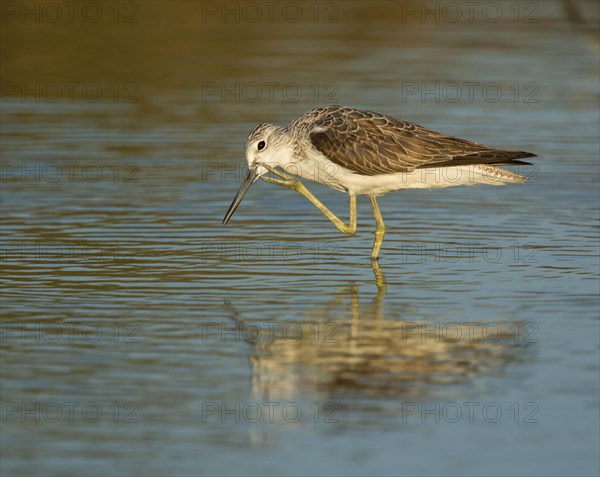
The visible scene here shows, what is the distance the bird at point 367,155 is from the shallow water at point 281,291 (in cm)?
68

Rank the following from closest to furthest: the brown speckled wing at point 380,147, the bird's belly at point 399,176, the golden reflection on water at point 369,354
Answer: the golden reflection on water at point 369,354 → the brown speckled wing at point 380,147 → the bird's belly at point 399,176

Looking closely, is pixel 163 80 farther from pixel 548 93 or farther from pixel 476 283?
pixel 476 283

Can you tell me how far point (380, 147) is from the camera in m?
13.4

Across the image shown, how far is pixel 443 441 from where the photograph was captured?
26.9 feet

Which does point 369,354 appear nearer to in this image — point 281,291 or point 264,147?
point 281,291

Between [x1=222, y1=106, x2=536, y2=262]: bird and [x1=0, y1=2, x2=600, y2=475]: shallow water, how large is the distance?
0.68 m

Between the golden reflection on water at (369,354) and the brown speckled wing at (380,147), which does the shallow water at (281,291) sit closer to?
the golden reflection on water at (369,354)

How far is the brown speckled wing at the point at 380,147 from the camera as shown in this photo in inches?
520

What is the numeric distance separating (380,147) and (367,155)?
189mm

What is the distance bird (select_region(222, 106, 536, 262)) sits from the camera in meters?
13.3

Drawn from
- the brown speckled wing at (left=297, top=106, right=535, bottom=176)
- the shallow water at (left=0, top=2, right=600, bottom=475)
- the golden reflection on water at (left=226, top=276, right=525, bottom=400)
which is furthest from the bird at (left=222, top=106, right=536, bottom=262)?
the golden reflection on water at (left=226, top=276, right=525, bottom=400)

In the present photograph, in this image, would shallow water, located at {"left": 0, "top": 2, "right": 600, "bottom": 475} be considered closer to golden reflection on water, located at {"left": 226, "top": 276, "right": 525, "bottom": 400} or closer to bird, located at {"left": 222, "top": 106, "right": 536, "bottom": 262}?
golden reflection on water, located at {"left": 226, "top": 276, "right": 525, "bottom": 400}

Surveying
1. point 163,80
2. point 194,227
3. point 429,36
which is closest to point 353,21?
point 429,36

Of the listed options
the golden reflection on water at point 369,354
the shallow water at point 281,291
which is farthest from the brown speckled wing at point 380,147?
the golden reflection on water at point 369,354
